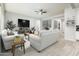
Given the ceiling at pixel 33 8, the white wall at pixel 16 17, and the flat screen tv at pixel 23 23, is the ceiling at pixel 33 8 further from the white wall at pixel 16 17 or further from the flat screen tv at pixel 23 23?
the flat screen tv at pixel 23 23

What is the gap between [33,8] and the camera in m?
2.01

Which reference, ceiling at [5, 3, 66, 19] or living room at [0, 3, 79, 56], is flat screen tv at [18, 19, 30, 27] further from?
ceiling at [5, 3, 66, 19]

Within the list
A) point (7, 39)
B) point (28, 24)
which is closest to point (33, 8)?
point (28, 24)

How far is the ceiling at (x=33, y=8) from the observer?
1.95m

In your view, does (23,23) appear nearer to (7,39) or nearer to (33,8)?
(33,8)

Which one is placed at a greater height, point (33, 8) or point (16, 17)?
point (33, 8)

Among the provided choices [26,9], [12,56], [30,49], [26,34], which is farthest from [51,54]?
[26,9]

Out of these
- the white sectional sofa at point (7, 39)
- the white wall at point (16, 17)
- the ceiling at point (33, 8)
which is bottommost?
the white sectional sofa at point (7, 39)

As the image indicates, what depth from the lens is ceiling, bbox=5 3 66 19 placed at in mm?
1948

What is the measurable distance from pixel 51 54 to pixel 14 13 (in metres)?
1.51

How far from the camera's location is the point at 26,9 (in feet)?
6.61

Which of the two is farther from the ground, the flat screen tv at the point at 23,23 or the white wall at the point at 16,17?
the white wall at the point at 16,17

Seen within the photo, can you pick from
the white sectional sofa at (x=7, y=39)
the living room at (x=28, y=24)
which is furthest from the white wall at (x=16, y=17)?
the white sectional sofa at (x=7, y=39)

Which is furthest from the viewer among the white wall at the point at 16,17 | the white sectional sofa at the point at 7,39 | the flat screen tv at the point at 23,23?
the white sectional sofa at the point at 7,39
